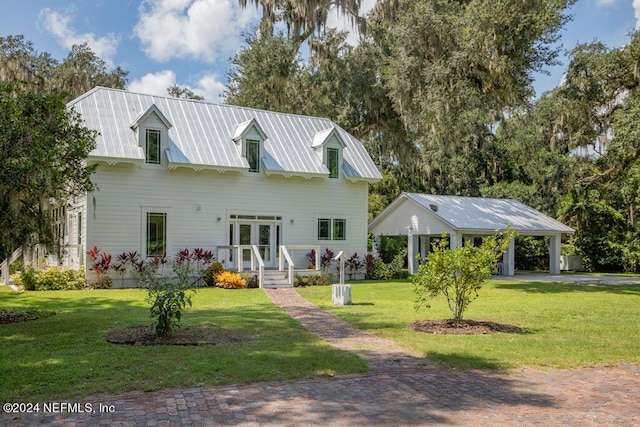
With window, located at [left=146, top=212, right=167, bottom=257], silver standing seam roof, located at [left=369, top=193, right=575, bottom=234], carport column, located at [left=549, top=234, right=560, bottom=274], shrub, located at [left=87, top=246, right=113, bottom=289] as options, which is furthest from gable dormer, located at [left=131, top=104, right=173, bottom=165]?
carport column, located at [left=549, top=234, right=560, bottom=274]

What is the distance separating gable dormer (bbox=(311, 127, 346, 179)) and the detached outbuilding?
5443 mm

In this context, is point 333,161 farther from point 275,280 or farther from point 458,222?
point 458,222

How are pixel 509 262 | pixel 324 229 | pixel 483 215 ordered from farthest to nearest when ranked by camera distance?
pixel 483 215 < pixel 509 262 < pixel 324 229

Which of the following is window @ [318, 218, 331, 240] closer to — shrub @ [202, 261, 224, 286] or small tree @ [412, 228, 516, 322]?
shrub @ [202, 261, 224, 286]

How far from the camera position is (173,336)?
871 centimetres

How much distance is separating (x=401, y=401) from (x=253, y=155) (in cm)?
1664

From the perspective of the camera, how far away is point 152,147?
1947 cm

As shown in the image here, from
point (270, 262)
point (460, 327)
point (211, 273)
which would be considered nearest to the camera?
point (460, 327)

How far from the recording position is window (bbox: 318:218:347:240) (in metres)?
22.7

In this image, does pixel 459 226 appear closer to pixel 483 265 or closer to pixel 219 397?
pixel 483 265

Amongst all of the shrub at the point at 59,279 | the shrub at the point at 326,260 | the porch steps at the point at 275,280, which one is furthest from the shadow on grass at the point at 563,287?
the shrub at the point at 59,279

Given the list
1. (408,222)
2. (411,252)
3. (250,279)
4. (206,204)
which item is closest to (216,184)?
(206,204)

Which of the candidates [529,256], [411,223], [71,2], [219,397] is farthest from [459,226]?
[219,397]

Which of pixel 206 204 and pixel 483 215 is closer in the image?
pixel 206 204
